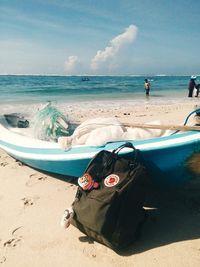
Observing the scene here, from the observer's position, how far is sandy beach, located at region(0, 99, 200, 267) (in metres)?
2.66

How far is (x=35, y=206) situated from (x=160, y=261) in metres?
1.75

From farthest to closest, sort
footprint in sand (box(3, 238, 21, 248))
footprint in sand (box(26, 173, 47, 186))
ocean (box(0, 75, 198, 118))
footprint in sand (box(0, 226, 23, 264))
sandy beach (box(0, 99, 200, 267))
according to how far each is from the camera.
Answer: ocean (box(0, 75, 198, 118))
footprint in sand (box(26, 173, 47, 186))
footprint in sand (box(3, 238, 21, 248))
footprint in sand (box(0, 226, 23, 264))
sandy beach (box(0, 99, 200, 267))

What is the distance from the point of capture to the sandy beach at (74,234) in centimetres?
266

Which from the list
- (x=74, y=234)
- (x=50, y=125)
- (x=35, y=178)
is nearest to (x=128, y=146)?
(x=74, y=234)

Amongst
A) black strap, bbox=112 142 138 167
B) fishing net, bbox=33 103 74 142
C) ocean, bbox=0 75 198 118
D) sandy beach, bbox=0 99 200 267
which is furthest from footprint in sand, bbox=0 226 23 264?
ocean, bbox=0 75 198 118

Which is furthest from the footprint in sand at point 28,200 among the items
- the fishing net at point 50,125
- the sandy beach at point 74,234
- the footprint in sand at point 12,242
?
the fishing net at point 50,125

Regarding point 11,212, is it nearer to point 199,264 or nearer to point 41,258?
point 41,258

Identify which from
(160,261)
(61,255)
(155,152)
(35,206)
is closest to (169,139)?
(155,152)

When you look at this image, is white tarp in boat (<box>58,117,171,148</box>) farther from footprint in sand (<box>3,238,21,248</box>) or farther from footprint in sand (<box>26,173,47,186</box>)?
footprint in sand (<box>3,238,21,248</box>)

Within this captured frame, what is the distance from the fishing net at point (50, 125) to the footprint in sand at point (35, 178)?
675mm

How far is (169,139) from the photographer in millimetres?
2988

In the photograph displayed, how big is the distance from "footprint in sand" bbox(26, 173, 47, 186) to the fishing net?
0.68 meters

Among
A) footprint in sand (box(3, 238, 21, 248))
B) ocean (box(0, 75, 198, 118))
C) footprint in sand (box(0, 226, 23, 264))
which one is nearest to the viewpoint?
footprint in sand (box(0, 226, 23, 264))

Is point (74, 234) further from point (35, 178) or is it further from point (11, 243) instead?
point (35, 178)
